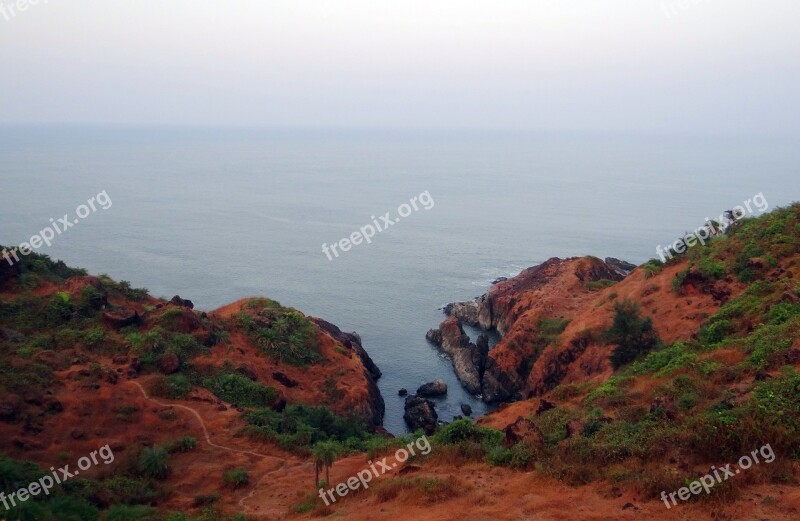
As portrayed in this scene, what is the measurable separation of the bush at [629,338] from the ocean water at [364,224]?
43.9 feet

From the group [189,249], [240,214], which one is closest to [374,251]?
[189,249]

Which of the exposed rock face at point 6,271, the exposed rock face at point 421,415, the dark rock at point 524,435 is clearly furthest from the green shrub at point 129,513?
the exposed rock face at point 6,271

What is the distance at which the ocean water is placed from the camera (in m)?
64.8

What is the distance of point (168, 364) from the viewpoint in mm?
32750

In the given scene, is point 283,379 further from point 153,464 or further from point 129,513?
point 129,513

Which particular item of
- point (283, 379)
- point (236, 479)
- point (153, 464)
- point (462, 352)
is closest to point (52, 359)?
point (153, 464)

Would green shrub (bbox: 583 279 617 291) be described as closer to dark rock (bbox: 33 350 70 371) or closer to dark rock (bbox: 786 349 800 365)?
dark rock (bbox: 786 349 800 365)

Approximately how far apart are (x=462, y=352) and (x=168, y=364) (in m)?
23.7

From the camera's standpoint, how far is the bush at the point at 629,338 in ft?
101

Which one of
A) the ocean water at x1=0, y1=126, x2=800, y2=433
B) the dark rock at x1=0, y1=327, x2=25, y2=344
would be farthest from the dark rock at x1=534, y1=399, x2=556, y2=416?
the dark rock at x1=0, y1=327, x2=25, y2=344

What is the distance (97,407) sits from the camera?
2777 centimetres

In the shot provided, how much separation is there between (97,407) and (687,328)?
30199mm

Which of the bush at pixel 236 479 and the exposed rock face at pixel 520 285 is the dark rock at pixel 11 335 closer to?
the bush at pixel 236 479

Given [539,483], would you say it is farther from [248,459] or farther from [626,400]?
[248,459]
